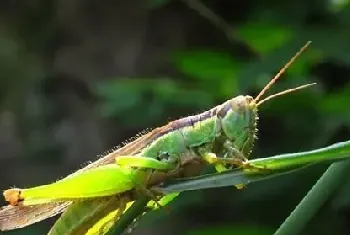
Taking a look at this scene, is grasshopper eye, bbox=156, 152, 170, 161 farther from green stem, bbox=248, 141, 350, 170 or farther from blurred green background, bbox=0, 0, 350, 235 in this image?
green stem, bbox=248, 141, 350, 170

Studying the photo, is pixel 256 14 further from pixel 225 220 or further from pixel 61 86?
pixel 61 86

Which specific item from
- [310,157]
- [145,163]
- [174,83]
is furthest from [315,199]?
[174,83]

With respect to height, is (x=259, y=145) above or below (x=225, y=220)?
above

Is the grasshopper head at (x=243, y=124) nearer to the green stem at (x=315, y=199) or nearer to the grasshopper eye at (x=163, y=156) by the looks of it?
the grasshopper eye at (x=163, y=156)

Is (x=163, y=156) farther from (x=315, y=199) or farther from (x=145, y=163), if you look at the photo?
(x=315, y=199)

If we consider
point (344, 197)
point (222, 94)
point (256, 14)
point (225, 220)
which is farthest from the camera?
point (256, 14)

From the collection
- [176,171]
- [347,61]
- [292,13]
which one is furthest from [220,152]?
[292,13]

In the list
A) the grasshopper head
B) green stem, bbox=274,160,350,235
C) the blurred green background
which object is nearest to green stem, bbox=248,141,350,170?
green stem, bbox=274,160,350,235
